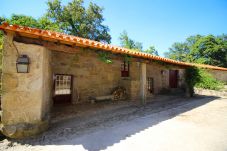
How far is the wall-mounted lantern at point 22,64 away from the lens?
389 centimetres

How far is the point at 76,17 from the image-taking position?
20.3 meters

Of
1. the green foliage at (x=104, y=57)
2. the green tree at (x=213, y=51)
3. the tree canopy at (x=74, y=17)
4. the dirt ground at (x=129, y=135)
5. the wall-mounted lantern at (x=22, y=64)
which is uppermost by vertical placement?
the tree canopy at (x=74, y=17)

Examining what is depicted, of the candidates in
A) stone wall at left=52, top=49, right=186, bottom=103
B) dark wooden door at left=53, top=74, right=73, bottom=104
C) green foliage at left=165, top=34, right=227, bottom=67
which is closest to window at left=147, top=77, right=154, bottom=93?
stone wall at left=52, top=49, right=186, bottom=103

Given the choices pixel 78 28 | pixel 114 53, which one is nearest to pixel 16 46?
pixel 114 53

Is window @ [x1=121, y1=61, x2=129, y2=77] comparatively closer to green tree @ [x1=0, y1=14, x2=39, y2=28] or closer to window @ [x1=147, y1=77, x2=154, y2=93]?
window @ [x1=147, y1=77, x2=154, y2=93]

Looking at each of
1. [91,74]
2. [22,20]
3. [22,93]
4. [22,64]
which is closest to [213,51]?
[91,74]

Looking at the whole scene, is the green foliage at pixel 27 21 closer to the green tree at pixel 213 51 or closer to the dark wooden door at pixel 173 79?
the dark wooden door at pixel 173 79

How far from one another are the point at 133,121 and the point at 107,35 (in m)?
19.9

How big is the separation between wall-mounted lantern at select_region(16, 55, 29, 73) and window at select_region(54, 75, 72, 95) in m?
3.97

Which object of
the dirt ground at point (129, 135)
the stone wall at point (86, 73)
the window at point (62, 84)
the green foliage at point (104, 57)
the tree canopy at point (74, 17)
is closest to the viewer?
the dirt ground at point (129, 135)

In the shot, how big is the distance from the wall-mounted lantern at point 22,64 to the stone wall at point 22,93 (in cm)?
11

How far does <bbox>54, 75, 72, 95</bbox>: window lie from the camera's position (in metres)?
7.94

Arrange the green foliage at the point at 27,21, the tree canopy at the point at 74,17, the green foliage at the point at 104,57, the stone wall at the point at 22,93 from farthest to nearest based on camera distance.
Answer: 1. the tree canopy at the point at 74,17
2. the green foliage at the point at 27,21
3. the green foliage at the point at 104,57
4. the stone wall at the point at 22,93

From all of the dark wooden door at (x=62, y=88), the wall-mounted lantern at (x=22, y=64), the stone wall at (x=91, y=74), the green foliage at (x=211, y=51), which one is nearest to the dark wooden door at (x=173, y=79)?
the stone wall at (x=91, y=74)
